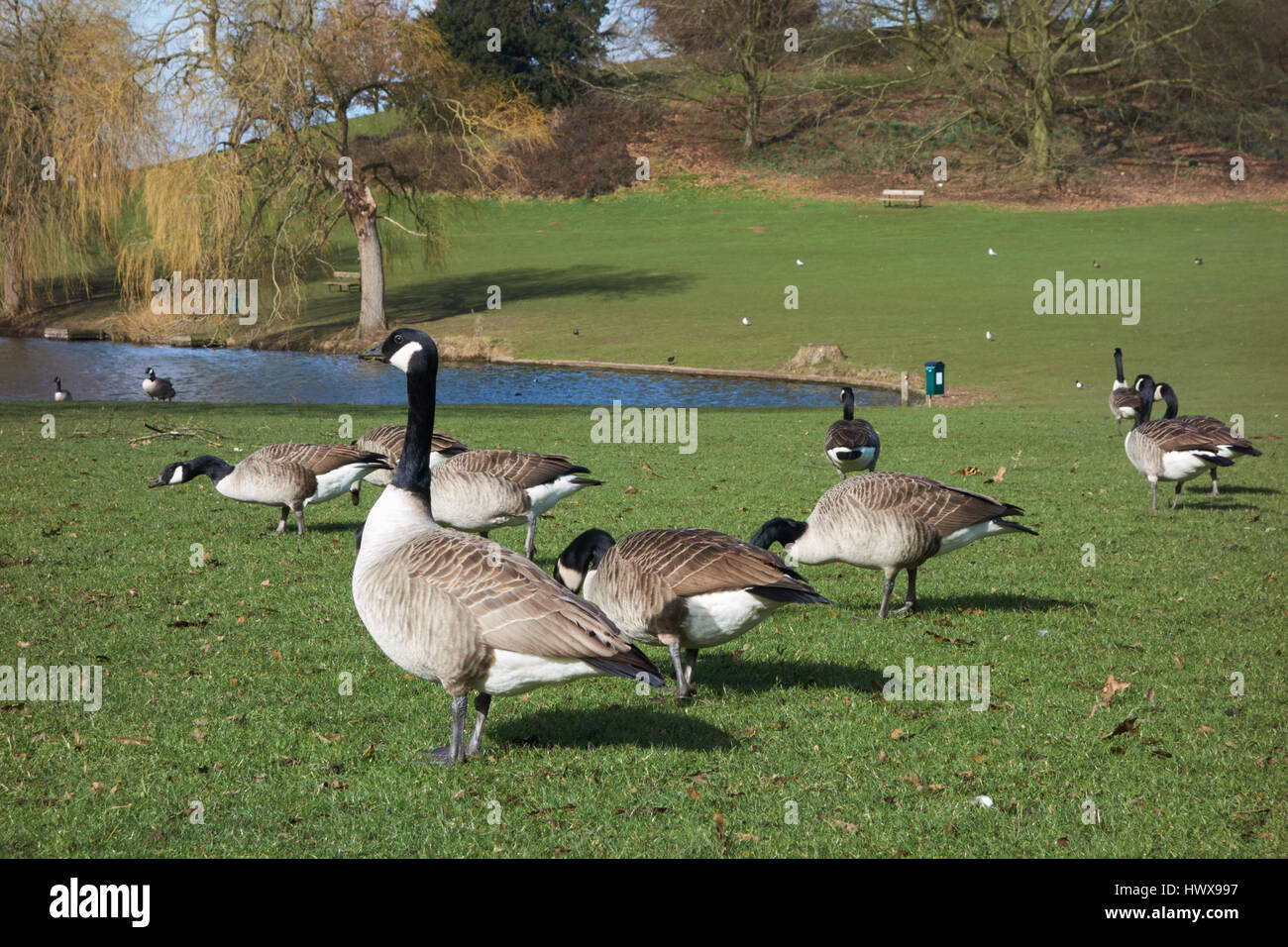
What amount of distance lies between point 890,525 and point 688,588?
2965 millimetres

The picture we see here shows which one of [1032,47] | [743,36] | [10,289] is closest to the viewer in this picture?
[10,289]

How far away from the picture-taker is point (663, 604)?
733 centimetres

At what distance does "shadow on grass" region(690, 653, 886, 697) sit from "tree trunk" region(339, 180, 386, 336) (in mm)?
36936

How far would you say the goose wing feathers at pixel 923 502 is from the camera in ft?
31.5

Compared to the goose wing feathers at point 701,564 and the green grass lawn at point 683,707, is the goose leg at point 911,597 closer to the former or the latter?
the green grass lawn at point 683,707

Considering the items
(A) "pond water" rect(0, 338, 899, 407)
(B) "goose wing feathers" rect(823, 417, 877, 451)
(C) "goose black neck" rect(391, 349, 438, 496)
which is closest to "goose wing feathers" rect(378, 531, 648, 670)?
(C) "goose black neck" rect(391, 349, 438, 496)

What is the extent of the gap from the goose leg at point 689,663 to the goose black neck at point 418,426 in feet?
8.11

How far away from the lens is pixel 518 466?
11.8 m

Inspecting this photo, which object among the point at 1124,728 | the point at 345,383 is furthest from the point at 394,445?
the point at 345,383

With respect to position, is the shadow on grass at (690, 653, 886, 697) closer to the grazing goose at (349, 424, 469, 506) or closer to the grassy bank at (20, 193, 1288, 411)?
the grazing goose at (349, 424, 469, 506)

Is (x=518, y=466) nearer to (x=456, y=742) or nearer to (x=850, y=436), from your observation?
(x=456, y=742)

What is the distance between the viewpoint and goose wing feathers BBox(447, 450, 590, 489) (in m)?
11.7

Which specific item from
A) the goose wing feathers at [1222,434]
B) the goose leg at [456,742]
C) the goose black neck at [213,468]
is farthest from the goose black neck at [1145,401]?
the goose black neck at [213,468]

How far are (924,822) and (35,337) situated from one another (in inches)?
1997
